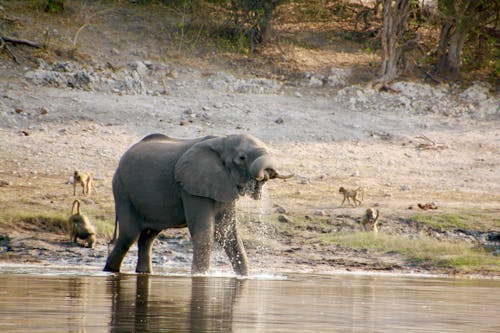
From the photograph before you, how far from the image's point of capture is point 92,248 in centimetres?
1591

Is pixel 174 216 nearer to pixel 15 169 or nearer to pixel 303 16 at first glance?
pixel 15 169

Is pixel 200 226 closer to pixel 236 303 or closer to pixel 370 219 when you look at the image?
pixel 236 303

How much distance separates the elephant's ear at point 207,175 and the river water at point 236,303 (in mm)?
991

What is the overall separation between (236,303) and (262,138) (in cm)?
1282

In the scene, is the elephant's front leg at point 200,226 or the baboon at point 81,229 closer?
the elephant's front leg at point 200,226

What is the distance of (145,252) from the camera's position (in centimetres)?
1427

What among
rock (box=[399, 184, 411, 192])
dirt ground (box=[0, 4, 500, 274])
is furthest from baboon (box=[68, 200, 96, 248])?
rock (box=[399, 184, 411, 192])

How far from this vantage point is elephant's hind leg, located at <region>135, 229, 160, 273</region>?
14.2 m

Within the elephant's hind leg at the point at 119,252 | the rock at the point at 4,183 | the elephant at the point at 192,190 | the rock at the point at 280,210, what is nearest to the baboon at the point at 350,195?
the rock at the point at 280,210

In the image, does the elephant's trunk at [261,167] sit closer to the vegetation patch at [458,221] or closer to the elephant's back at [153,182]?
the elephant's back at [153,182]

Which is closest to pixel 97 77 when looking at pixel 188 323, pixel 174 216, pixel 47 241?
pixel 47 241

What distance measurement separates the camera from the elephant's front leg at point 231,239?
1381 cm

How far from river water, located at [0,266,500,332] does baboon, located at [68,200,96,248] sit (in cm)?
160

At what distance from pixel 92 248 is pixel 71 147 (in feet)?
19.0
